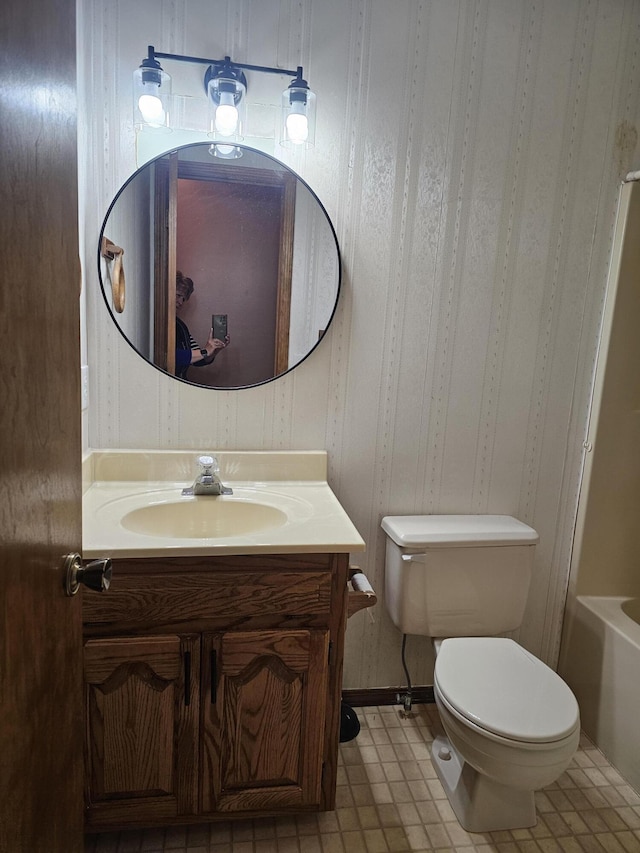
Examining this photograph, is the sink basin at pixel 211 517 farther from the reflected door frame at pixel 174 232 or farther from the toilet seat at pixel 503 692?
the toilet seat at pixel 503 692

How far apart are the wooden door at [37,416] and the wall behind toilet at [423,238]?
870 mm

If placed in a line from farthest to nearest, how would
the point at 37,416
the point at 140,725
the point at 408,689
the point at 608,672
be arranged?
1. the point at 408,689
2. the point at 608,672
3. the point at 140,725
4. the point at 37,416

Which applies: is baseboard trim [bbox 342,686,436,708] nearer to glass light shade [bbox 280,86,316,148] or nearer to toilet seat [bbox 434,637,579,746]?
toilet seat [bbox 434,637,579,746]

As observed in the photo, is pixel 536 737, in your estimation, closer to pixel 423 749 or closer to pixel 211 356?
pixel 423 749

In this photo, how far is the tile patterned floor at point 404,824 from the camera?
4.94 ft

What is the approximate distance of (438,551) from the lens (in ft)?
5.86

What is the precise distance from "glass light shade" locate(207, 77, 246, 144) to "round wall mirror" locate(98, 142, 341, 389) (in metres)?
0.05

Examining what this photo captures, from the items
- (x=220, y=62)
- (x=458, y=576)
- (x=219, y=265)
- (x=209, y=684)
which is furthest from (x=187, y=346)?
(x=458, y=576)

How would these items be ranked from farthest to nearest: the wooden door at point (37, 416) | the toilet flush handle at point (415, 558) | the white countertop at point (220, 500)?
the toilet flush handle at point (415, 558)
the white countertop at point (220, 500)
the wooden door at point (37, 416)

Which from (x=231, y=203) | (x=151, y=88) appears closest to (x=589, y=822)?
(x=231, y=203)

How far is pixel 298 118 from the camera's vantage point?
1.65 m

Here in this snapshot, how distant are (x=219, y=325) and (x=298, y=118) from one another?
63 centimetres

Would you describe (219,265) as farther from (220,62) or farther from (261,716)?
(261,716)

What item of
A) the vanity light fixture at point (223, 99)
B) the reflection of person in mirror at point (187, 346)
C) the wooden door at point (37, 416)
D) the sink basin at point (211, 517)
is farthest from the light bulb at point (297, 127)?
the sink basin at point (211, 517)
